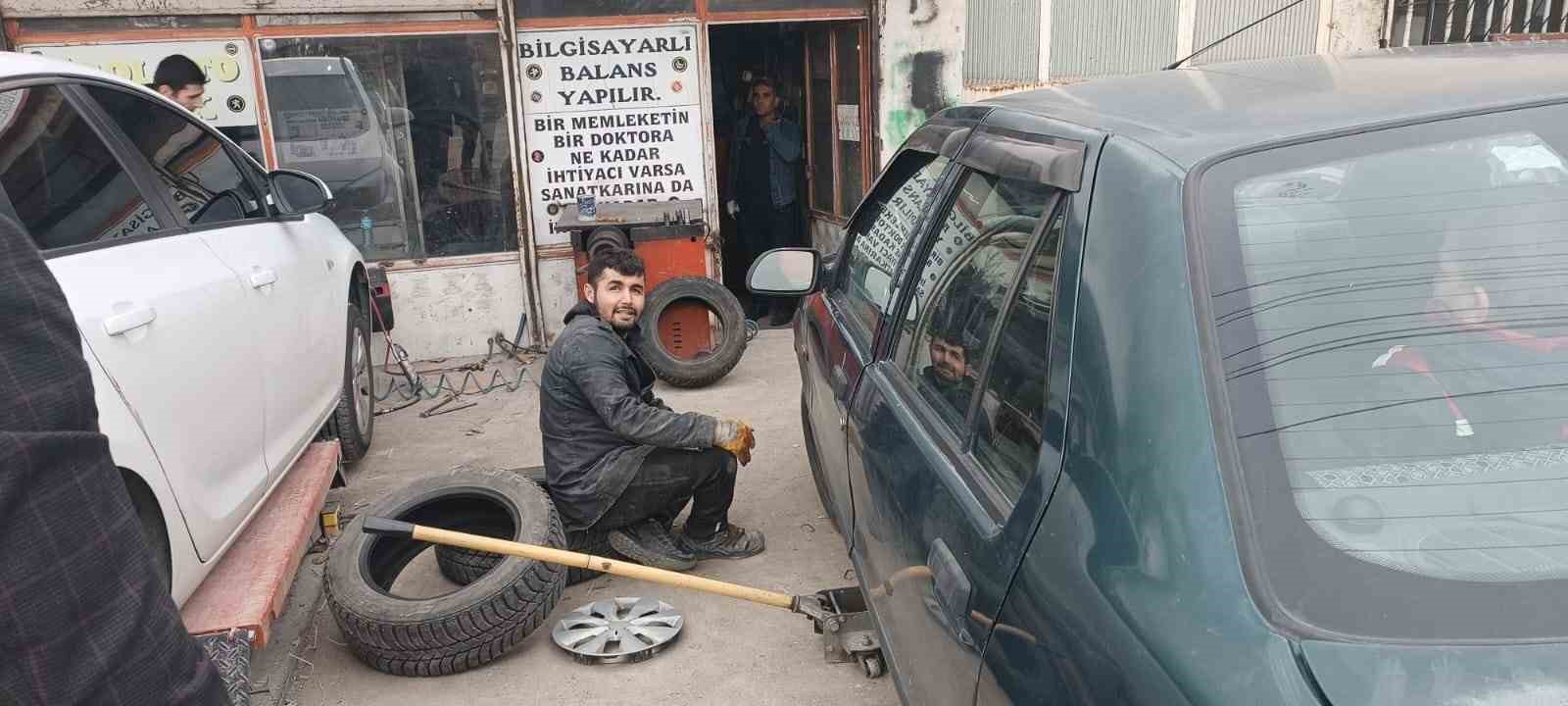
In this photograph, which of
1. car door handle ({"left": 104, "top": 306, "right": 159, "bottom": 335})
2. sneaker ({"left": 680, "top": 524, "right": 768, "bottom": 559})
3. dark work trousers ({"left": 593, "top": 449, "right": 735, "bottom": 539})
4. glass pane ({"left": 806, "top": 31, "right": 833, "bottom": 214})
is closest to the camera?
car door handle ({"left": 104, "top": 306, "right": 159, "bottom": 335})

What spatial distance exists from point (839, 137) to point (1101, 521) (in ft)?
23.9

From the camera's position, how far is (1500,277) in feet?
5.28

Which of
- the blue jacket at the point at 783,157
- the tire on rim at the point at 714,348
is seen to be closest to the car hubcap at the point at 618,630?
the tire on rim at the point at 714,348

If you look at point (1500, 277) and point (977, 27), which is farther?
point (977, 27)

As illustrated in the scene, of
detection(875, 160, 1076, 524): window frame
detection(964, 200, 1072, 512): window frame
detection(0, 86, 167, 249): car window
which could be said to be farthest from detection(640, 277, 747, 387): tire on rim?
detection(964, 200, 1072, 512): window frame

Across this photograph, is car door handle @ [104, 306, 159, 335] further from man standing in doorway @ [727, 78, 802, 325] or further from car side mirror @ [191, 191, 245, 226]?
man standing in doorway @ [727, 78, 802, 325]

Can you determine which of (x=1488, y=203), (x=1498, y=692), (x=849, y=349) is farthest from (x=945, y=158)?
(x=1498, y=692)

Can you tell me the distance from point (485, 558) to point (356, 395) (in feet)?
6.19

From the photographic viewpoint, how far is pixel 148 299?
9.18ft

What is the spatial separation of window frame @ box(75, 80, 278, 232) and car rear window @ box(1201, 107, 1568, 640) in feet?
10.2

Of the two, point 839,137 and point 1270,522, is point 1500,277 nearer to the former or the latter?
point 1270,522

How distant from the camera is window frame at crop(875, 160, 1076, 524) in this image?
1857 millimetres

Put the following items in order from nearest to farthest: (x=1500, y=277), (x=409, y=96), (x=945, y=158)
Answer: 1. (x=1500, y=277)
2. (x=945, y=158)
3. (x=409, y=96)

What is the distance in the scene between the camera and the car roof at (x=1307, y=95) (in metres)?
1.73
